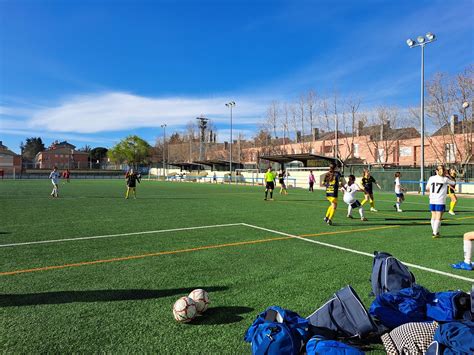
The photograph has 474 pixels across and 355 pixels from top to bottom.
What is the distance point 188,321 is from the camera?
147 inches

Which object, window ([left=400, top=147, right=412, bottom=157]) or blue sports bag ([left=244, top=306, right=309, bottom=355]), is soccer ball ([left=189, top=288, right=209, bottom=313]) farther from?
window ([left=400, top=147, right=412, bottom=157])

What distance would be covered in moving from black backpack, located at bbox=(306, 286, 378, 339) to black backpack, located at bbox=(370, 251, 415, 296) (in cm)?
108

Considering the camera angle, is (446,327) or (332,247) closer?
(446,327)

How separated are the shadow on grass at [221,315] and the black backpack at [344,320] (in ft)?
3.01

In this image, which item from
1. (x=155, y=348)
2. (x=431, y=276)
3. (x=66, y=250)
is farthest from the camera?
(x=66, y=250)

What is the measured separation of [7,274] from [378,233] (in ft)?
28.6

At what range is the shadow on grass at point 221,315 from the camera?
3.78m

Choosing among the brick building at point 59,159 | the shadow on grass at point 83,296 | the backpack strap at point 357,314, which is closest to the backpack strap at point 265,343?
the backpack strap at point 357,314

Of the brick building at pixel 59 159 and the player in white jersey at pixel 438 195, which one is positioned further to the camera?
the brick building at pixel 59 159

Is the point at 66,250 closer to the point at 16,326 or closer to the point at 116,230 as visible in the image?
the point at 116,230

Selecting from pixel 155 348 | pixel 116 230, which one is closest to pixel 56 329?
pixel 155 348

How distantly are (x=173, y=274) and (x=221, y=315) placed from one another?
1.77 meters

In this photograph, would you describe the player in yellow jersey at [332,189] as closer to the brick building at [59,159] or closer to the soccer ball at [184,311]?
the soccer ball at [184,311]

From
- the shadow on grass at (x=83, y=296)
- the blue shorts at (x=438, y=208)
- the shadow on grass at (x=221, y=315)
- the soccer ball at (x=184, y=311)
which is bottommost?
Answer: the shadow on grass at (x=221, y=315)
